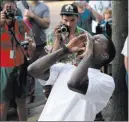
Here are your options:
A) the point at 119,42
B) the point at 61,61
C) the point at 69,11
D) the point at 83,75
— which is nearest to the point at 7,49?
the point at 69,11

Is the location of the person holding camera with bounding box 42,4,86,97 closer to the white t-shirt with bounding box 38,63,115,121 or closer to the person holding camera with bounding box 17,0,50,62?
the white t-shirt with bounding box 38,63,115,121

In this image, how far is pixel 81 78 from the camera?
2.90 m

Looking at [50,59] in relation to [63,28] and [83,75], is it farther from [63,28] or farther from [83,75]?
[63,28]

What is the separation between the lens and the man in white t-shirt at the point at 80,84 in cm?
287

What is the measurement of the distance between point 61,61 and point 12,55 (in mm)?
1075

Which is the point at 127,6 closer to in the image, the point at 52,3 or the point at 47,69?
the point at 47,69

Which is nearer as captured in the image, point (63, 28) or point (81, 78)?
point (81, 78)

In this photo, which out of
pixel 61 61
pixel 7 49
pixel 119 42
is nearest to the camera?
pixel 61 61

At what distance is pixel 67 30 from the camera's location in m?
4.34

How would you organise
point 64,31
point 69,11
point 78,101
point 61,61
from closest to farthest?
point 78,101
point 61,61
point 64,31
point 69,11

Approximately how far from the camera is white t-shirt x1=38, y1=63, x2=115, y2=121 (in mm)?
2865

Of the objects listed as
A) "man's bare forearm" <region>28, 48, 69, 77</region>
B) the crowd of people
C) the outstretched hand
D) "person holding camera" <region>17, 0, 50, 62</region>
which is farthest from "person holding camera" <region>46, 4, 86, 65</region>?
"person holding camera" <region>17, 0, 50, 62</region>

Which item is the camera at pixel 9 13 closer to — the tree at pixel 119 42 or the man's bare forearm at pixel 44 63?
the tree at pixel 119 42

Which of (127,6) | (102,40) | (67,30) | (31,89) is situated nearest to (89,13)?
(31,89)
